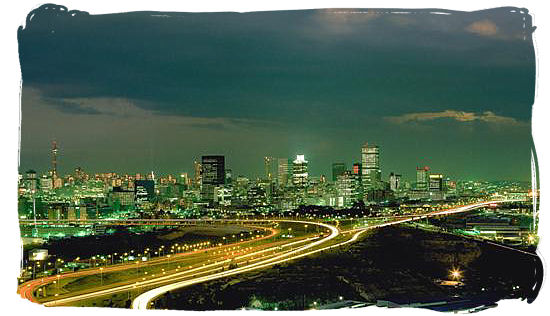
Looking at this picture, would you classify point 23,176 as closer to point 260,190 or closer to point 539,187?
point 260,190

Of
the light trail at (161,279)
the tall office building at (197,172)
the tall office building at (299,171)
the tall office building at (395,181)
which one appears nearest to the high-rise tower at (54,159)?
the light trail at (161,279)

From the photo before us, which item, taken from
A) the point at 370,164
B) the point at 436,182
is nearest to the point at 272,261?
the point at 370,164

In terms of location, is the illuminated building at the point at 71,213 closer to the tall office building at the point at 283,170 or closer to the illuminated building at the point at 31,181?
the illuminated building at the point at 31,181

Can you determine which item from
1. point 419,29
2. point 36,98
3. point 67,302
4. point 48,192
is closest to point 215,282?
point 67,302

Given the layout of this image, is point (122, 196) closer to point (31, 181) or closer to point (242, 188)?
point (31, 181)

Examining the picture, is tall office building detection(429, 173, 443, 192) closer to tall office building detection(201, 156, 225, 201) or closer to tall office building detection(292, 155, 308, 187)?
tall office building detection(292, 155, 308, 187)

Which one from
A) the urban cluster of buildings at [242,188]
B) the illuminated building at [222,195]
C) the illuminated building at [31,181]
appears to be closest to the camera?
the illuminated building at [31,181]

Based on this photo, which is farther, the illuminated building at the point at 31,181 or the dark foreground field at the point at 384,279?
the dark foreground field at the point at 384,279
